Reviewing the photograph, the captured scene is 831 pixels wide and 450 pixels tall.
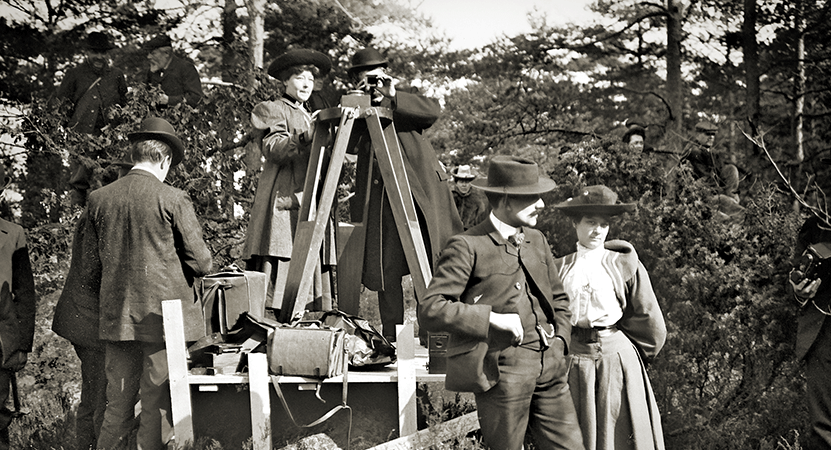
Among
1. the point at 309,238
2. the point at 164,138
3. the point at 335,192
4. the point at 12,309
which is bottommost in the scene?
the point at 12,309

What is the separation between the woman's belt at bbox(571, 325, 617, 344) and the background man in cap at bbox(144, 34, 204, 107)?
18.0 ft

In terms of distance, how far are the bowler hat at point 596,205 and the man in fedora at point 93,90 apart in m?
5.18

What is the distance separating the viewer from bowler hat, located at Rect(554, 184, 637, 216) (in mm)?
4406

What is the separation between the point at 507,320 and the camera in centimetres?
359

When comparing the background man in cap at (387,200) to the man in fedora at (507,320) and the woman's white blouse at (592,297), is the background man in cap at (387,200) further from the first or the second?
the man in fedora at (507,320)

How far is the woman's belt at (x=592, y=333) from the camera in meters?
4.38

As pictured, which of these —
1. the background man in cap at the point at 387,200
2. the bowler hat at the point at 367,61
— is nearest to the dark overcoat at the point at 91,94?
the bowler hat at the point at 367,61

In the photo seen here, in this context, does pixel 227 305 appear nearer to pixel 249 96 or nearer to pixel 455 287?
pixel 455 287

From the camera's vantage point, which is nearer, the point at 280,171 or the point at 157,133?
the point at 157,133

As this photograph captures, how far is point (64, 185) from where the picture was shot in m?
10.7

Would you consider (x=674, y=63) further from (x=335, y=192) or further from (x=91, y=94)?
(x=335, y=192)

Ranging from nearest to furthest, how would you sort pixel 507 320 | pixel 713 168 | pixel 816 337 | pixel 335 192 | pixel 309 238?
pixel 507 320, pixel 816 337, pixel 309 238, pixel 335 192, pixel 713 168

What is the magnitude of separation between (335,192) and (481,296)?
6.80 ft

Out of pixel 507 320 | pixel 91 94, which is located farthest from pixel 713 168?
pixel 91 94
